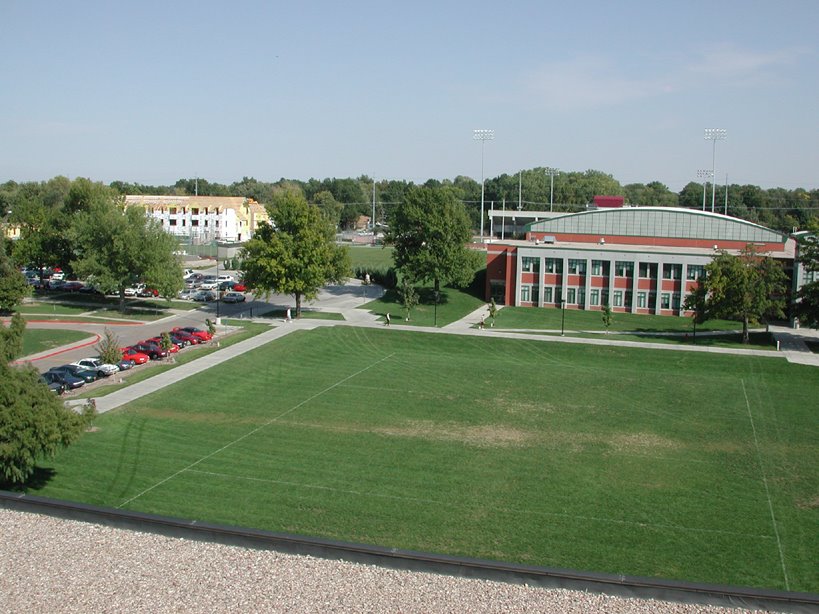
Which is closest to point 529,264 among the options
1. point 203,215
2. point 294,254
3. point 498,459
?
point 294,254

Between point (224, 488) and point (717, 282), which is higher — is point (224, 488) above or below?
below

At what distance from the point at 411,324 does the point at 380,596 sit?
3969 cm

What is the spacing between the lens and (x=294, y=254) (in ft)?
182

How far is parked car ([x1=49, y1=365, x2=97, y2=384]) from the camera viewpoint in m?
36.7

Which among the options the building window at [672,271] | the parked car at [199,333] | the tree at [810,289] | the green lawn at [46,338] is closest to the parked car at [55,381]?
the green lawn at [46,338]

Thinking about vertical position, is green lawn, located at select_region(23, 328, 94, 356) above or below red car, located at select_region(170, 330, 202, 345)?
below

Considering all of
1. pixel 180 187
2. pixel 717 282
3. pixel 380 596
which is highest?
pixel 180 187

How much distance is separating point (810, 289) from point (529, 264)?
22.7 metres

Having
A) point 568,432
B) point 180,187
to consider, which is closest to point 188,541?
point 568,432

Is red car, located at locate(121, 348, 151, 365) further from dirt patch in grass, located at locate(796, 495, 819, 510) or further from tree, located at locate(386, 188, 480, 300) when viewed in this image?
dirt patch in grass, located at locate(796, 495, 819, 510)

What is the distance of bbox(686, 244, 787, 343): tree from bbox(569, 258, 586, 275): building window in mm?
14584

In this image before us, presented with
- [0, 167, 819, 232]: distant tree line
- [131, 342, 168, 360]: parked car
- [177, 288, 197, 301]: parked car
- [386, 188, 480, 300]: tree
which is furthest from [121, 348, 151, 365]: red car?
[0, 167, 819, 232]: distant tree line

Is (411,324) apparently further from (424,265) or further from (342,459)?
(342,459)

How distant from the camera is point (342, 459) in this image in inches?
1112
